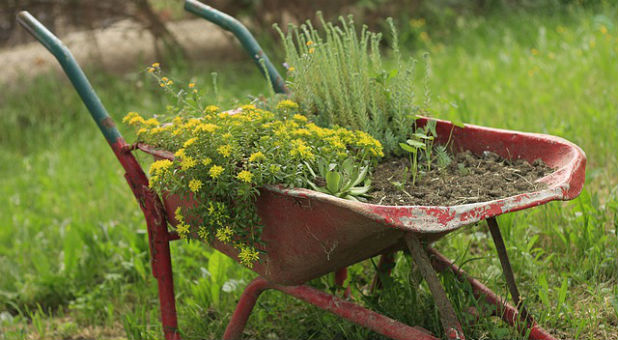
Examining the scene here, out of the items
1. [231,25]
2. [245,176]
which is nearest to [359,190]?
[245,176]

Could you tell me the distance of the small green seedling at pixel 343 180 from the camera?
5.75ft

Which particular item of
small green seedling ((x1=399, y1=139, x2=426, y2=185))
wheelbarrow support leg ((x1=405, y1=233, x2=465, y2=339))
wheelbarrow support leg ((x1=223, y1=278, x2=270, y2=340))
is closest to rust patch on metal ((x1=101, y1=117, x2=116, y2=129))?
wheelbarrow support leg ((x1=223, y1=278, x2=270, y2=340))

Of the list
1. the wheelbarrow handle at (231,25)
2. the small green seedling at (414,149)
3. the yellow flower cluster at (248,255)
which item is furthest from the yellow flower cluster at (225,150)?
the wheelbarrow handle at (231,25)

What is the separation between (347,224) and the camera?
1.62 meters

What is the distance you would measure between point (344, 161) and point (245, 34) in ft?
2.70

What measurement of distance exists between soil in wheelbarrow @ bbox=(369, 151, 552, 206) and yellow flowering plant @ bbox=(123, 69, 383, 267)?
4.7 inches

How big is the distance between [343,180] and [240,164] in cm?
30

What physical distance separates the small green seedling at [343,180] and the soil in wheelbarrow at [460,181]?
0.05m

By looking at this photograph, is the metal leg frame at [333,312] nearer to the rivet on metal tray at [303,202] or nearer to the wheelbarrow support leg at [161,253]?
the wheelbarrow support leg at [161,253]

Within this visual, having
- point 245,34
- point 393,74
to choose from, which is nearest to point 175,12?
point 245,34

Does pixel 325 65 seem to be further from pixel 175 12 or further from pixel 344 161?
pixel 175 12

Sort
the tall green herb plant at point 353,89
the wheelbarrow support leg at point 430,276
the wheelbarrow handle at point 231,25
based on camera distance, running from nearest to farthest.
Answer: the wheelbarrow support leg at point 430,276 → the tall green herb plant at point 353,89 → the wheelbarrow handle at point 231,25

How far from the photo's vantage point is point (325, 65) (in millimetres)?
2219

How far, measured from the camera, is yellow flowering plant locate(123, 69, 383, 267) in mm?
1751
